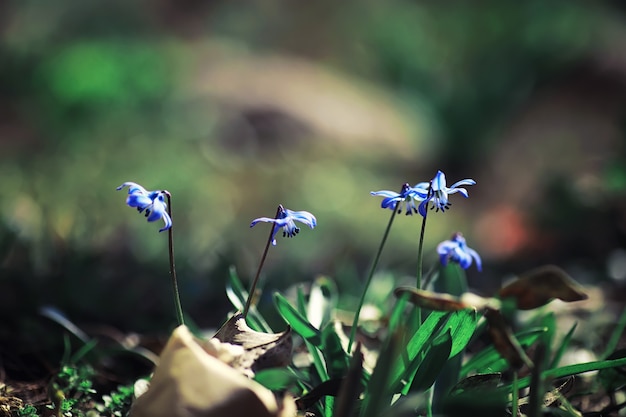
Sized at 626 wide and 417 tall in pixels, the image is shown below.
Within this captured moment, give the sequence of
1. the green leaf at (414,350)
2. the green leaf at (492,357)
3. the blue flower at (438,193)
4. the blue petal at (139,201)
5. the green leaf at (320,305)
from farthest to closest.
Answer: the green leaf at (320,305) < the green leaf at (492,357) < the green leaf at (414,350) < the blue flower at (438,193) < the blue petal at (139,201)

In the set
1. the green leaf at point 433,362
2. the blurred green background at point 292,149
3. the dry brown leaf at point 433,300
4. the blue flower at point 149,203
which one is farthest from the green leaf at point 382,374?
the blurred green background at point 292,149

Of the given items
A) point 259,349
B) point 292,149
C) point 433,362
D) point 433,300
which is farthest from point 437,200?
point 292,149

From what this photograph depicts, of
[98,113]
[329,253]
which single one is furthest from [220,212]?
[98,113]

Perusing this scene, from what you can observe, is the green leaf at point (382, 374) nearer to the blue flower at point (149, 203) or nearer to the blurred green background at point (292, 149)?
the blue flower at point (149, 203)

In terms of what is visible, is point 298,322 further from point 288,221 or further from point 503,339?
point 503,339

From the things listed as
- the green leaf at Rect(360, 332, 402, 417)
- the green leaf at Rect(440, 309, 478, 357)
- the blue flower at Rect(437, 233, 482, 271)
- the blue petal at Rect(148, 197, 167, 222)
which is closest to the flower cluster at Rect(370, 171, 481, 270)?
the blue flower at Rect(437, 233, 482, 271)

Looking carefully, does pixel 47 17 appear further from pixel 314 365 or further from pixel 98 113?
pixel 314 365
